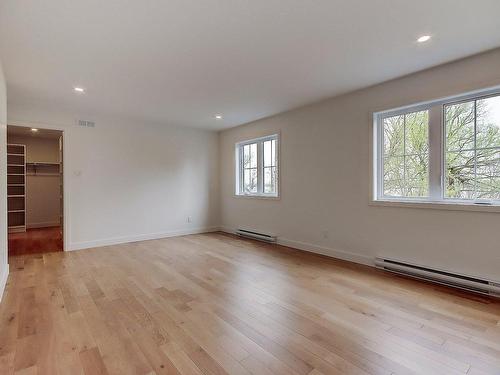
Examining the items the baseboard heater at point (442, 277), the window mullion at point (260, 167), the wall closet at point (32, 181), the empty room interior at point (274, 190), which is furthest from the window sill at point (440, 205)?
the wall closet at point (32, 181)

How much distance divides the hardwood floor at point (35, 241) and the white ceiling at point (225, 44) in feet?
8.57

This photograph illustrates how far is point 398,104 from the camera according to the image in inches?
131

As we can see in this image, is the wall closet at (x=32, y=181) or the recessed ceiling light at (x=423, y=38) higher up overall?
the recessed ceiling light at (x=423, y=38)

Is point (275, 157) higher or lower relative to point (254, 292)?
higher

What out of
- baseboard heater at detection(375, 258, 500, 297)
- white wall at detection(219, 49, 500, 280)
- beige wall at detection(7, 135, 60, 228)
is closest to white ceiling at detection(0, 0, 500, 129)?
white wall at detection(219, 49, 500, 280)

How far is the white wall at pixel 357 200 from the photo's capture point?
110 inches

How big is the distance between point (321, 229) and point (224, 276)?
5.97ft

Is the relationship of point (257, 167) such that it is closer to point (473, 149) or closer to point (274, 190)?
point (274, 190)

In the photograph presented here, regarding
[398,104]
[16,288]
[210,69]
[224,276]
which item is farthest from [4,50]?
[398,104]

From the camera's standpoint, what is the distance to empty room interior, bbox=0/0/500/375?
1.92m

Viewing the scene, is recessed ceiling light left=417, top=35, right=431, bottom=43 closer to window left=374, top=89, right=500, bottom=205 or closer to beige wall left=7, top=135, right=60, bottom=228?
window left=374, top=89, right=500, bottom=205

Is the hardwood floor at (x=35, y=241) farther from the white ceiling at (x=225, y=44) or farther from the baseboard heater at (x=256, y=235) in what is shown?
the baseboard heater at (x=256, y=235)

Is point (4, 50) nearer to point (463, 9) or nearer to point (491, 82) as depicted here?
point (463, 9)

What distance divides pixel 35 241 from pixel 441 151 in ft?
23.7
